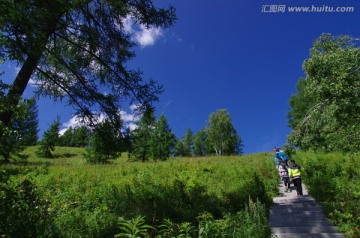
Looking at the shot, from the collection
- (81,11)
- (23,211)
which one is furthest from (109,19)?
(23,211)

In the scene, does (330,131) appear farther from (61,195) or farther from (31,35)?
(31,35)

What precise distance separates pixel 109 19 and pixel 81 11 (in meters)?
0.81

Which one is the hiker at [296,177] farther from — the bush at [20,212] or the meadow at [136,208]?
the bush at [20,212]

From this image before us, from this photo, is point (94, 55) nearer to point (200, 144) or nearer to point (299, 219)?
point (299, 219)

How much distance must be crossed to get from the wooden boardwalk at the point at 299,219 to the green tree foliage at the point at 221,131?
55927 millimetres

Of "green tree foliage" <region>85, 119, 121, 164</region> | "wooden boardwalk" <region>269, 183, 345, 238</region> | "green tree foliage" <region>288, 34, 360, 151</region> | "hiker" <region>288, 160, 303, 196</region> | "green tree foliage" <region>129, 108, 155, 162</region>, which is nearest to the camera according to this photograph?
"wooden boardwalk" <region>269, 183, 345, 238</region>

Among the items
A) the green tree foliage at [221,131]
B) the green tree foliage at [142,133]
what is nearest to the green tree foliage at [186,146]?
the green tree foliage at [221,131]

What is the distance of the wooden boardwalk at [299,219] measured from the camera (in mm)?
7715

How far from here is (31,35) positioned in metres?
4.94

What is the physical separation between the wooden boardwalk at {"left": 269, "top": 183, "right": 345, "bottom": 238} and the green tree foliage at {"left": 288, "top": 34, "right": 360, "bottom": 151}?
258 cm

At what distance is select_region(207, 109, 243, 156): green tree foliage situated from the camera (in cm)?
6794

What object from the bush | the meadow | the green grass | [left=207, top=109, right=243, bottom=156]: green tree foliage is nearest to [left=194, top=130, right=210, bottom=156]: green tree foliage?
[left=207, top=109, right=243, bottom=156]: green tree foliage

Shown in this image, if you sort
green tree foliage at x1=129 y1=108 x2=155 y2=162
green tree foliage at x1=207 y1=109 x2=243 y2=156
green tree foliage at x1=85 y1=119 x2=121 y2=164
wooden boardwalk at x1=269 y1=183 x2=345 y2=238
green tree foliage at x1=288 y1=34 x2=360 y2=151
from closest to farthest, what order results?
wooden boardwalk at x1=269 y1=183 x2=345 y2=238 < green tree foliage at x1=85 y1=119 x2=121 y2=164 < green tree foliage at x1=129 y1=108 x2=155 y2=162 < green tree foliage at x1=288 y1=34 x2=360 y2=151 < green tree foliage at x1=207 y1=109 x2=243 y2=156

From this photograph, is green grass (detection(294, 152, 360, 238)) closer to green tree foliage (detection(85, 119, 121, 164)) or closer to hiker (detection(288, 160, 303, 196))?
hiker (detection(288, 160, 303, 196))
